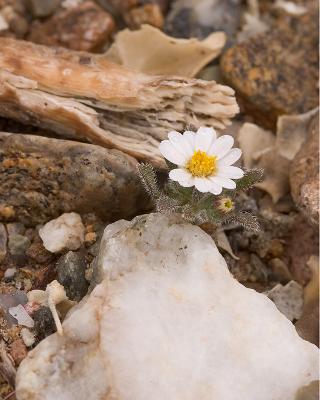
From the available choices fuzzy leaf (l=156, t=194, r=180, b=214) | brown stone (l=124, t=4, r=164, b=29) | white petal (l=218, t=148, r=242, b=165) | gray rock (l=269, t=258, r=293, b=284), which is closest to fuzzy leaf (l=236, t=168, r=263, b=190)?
white petal (l=218, t=148, r=242, b=165)

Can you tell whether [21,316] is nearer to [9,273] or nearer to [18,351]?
[18,351]

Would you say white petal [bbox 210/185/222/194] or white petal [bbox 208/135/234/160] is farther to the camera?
white petal [bbox 208/135/234/160]

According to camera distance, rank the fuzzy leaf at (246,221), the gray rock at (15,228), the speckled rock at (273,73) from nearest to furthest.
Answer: the fuzzy leaf at (246,221)
the gray rock at (15,228)
the speckled rock at (273,73)

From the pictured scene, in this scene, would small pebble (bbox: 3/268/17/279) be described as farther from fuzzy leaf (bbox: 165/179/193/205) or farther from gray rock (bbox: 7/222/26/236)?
fuzzy leaf (bbox: 165/179/193/205)

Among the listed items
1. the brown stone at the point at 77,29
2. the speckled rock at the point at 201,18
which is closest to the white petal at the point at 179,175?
the brown stone at the point at 77,29

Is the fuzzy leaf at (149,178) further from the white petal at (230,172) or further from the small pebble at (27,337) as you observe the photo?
the small pebble at (27,337)

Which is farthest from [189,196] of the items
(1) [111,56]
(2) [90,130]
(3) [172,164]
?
(1) [111,56]

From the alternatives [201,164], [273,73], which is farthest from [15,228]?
[273,73]
